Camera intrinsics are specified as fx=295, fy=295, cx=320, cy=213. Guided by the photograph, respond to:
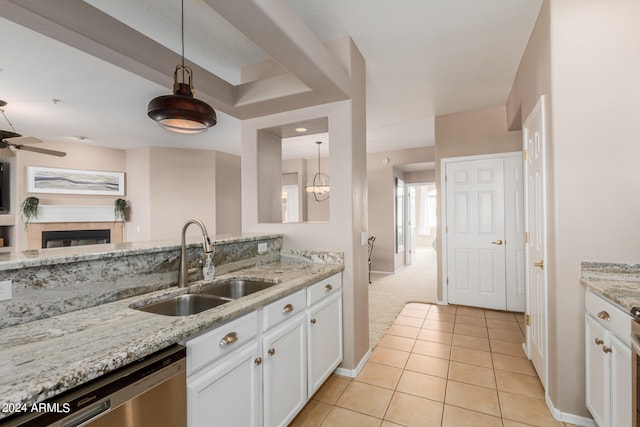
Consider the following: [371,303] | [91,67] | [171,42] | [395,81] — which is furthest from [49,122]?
[371,303]

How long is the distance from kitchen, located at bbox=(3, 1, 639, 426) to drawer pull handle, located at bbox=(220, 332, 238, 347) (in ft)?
6.45

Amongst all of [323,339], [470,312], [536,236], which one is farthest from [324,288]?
[470,312]

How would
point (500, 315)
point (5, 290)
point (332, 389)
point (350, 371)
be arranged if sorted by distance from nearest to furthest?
point (5, 290) → point (332, 389) → point (350, 371) → point (500, 315)

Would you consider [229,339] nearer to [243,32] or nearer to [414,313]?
[243,32]

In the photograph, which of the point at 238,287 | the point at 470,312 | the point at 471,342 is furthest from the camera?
the point at 470,312

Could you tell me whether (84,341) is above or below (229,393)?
above

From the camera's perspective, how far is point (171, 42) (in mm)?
2598

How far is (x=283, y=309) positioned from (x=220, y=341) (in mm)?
503

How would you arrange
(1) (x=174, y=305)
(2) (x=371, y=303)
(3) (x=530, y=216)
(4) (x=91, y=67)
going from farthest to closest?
(2) (x=371, y=303) → (4) (x=91, y=67) → (3) (x=530, y=216) → (1) (x=174, y=305)

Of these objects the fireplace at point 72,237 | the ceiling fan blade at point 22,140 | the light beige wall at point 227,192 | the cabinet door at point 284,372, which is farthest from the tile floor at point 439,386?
the fireplace at point 72,237

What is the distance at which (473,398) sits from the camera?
2188 mm

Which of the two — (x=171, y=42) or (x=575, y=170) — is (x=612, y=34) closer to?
(x=575, y=170)

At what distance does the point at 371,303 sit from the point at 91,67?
4529 millimetres

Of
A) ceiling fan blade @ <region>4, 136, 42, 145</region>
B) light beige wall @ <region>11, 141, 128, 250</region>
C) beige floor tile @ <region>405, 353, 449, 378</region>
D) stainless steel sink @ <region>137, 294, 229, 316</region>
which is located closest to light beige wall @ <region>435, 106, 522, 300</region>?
beige floor tile @ <region>405, 353, 449, 378</region>
